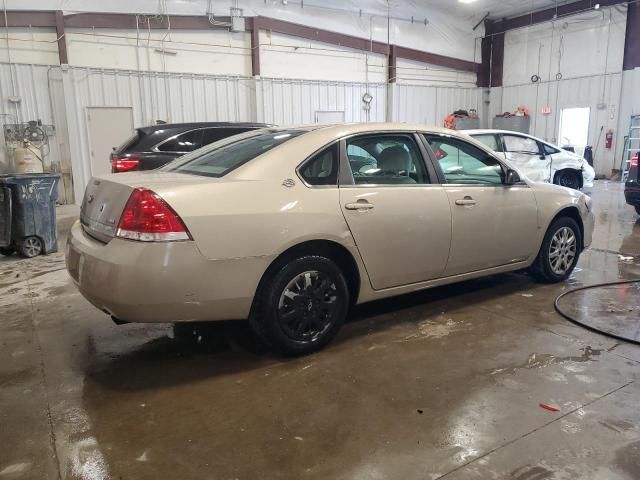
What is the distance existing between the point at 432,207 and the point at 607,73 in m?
14.6

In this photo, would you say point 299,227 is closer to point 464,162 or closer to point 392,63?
point 464,162

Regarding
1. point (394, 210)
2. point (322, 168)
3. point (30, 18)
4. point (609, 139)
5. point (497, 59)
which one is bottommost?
point (394, 210)

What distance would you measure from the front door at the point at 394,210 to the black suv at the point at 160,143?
14.5 feet

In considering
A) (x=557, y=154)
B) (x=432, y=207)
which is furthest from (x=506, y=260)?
(x=557, y=154)

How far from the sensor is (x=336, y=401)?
103 inches

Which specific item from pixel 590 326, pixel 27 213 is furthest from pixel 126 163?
pixel 590 326

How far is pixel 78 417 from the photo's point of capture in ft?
8.18

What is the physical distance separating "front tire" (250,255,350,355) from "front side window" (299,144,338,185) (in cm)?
48

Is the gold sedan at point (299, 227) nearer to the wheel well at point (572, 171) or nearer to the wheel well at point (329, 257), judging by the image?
the wheel well at point (329, 257)

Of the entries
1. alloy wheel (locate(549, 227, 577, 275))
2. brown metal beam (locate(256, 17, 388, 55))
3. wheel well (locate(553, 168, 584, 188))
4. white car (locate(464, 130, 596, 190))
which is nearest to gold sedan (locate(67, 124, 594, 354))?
alloy wheel (locate(549, 227, 577, 275))

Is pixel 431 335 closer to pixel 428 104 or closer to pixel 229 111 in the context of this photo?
pixel 229 111

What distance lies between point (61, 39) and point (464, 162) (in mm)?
10081

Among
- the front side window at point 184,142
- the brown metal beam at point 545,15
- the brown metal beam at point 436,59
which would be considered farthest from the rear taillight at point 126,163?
the brown metal beam at point 545,15

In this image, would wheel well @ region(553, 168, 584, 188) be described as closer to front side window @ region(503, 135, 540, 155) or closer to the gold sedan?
front side window @ region(503, 135, 540, 155)
